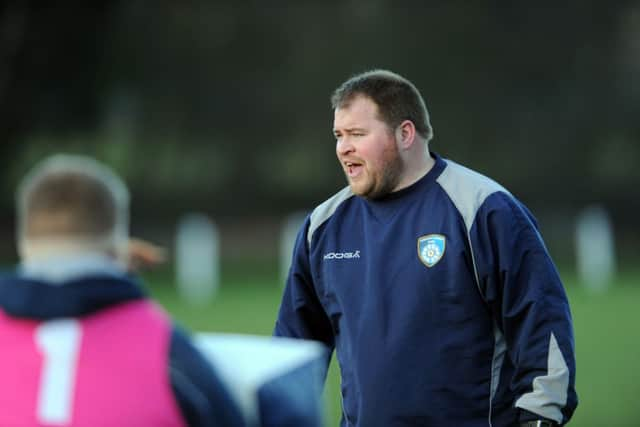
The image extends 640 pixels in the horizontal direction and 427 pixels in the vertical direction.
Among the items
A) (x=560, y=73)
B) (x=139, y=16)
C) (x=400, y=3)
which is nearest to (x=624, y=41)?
(x=560, y=73)

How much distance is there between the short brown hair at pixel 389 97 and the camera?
4227 millimetres

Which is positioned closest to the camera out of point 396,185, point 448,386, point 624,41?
point 448,386

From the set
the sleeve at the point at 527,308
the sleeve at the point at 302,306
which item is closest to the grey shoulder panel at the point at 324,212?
the sleeve at the point at 302,306

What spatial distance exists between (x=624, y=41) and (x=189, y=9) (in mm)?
11337

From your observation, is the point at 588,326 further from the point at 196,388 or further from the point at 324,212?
the point at 196,388

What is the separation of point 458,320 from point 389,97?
0.96m

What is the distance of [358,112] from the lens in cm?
421

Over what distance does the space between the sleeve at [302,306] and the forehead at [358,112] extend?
0.47 m

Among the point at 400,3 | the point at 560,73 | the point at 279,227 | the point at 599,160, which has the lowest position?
the point at 279,227

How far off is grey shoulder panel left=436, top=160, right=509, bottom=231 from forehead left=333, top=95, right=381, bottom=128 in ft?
1.21

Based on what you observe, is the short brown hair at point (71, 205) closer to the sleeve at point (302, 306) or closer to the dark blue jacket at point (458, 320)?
the dark blue jacket at point (458, 320)

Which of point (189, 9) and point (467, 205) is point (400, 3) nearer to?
point (189, 9)

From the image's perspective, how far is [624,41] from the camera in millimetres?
26984

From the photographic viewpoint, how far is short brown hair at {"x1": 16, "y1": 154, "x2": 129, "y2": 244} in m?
2.25
